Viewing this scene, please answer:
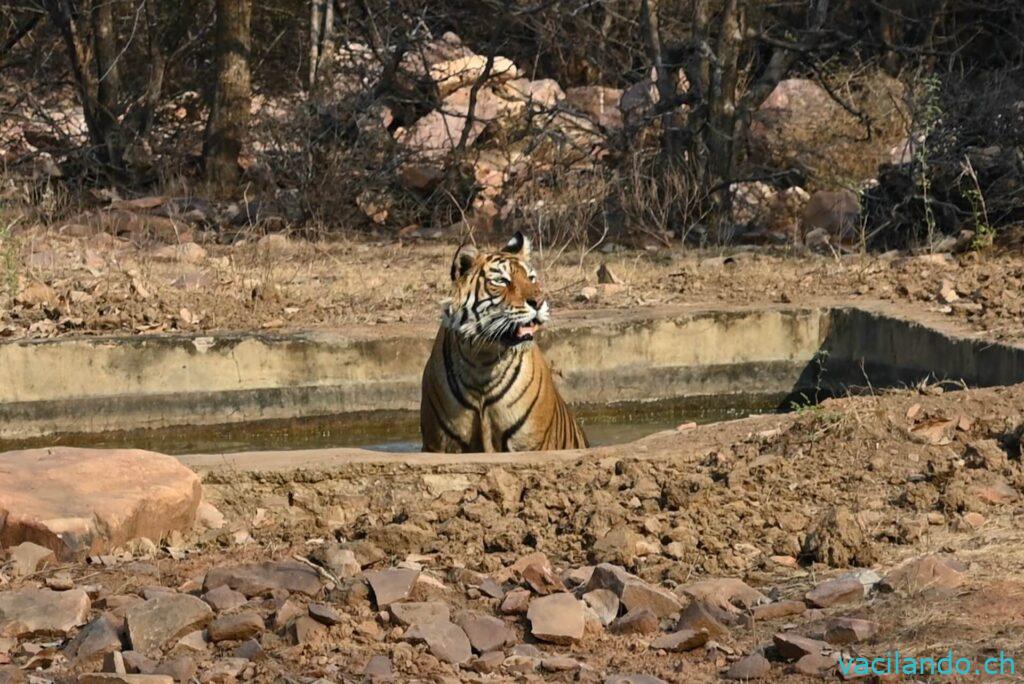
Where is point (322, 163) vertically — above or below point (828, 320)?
above

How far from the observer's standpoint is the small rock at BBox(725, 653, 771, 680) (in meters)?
4.82

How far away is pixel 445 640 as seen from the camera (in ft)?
16.6

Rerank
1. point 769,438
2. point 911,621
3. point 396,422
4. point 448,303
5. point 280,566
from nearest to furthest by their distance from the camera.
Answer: point 911,621
point 280,566
point 769,438
point 448,303
point 396,422

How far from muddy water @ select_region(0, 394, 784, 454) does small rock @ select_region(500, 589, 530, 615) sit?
4925 millimetres

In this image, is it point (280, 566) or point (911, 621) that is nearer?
point (911, 621)

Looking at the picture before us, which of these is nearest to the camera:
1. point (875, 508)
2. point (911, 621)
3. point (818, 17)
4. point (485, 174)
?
point (911, 621)

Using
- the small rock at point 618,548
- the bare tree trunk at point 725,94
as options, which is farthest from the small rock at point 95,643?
the bare tree trunk at point 725,94

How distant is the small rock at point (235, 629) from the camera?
5125mm

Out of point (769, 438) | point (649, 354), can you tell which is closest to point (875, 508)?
point (769, 438)

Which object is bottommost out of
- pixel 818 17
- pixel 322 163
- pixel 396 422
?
pixel 396 422

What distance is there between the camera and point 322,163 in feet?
55.6

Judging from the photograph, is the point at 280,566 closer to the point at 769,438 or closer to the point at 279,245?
the point at 769,438

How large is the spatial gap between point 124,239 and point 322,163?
2643 mm

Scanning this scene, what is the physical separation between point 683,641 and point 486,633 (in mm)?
642
